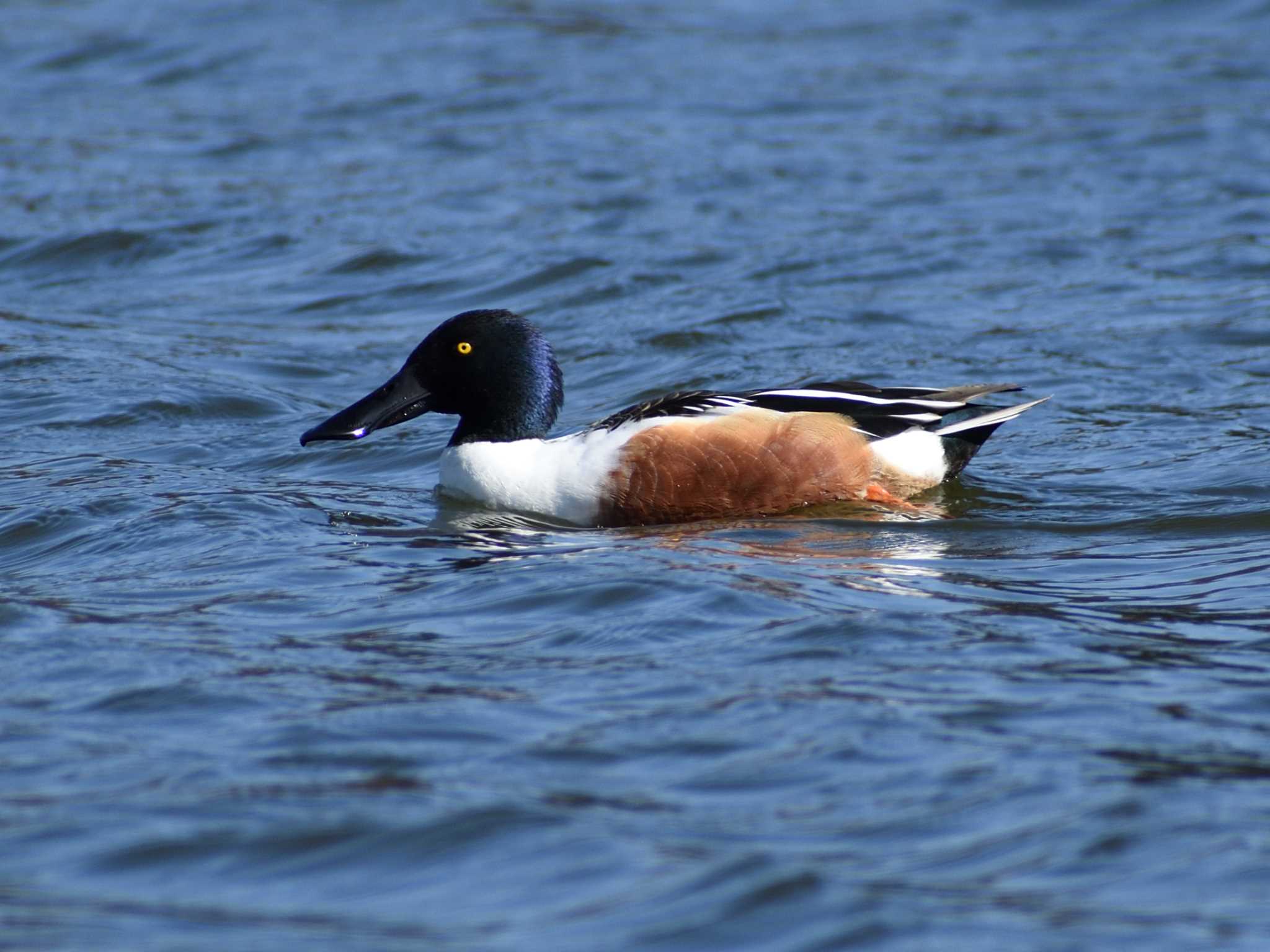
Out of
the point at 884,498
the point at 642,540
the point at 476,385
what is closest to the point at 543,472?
the point at 476,385

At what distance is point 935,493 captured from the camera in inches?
321

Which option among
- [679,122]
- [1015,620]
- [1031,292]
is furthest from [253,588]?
[679,122]

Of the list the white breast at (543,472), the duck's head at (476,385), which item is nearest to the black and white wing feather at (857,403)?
the white breast at (543,472)

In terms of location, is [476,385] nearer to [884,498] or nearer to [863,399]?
[863,399]

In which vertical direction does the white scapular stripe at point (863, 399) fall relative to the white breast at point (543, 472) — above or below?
above

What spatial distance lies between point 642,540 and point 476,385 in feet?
4.73

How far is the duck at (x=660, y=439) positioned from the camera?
7613 millimetres

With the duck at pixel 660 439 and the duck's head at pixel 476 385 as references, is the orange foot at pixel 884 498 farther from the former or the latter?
the duck's head at pixel 476 385

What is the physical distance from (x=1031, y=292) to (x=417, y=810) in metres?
8.06

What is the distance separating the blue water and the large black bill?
0.33 meters

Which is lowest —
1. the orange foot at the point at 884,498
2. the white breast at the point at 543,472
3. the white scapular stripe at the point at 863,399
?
the orange foot at the point at 884,498

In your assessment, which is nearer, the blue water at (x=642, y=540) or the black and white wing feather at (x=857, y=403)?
the blue water at (x=642, y=540)

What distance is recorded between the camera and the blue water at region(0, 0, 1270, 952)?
168 inches

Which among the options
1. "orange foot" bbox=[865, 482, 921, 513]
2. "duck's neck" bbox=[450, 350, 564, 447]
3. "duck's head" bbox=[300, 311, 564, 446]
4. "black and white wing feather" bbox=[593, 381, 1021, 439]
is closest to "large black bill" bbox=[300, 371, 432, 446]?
"duck's head" bbox=[300, 311, 564, 446]
